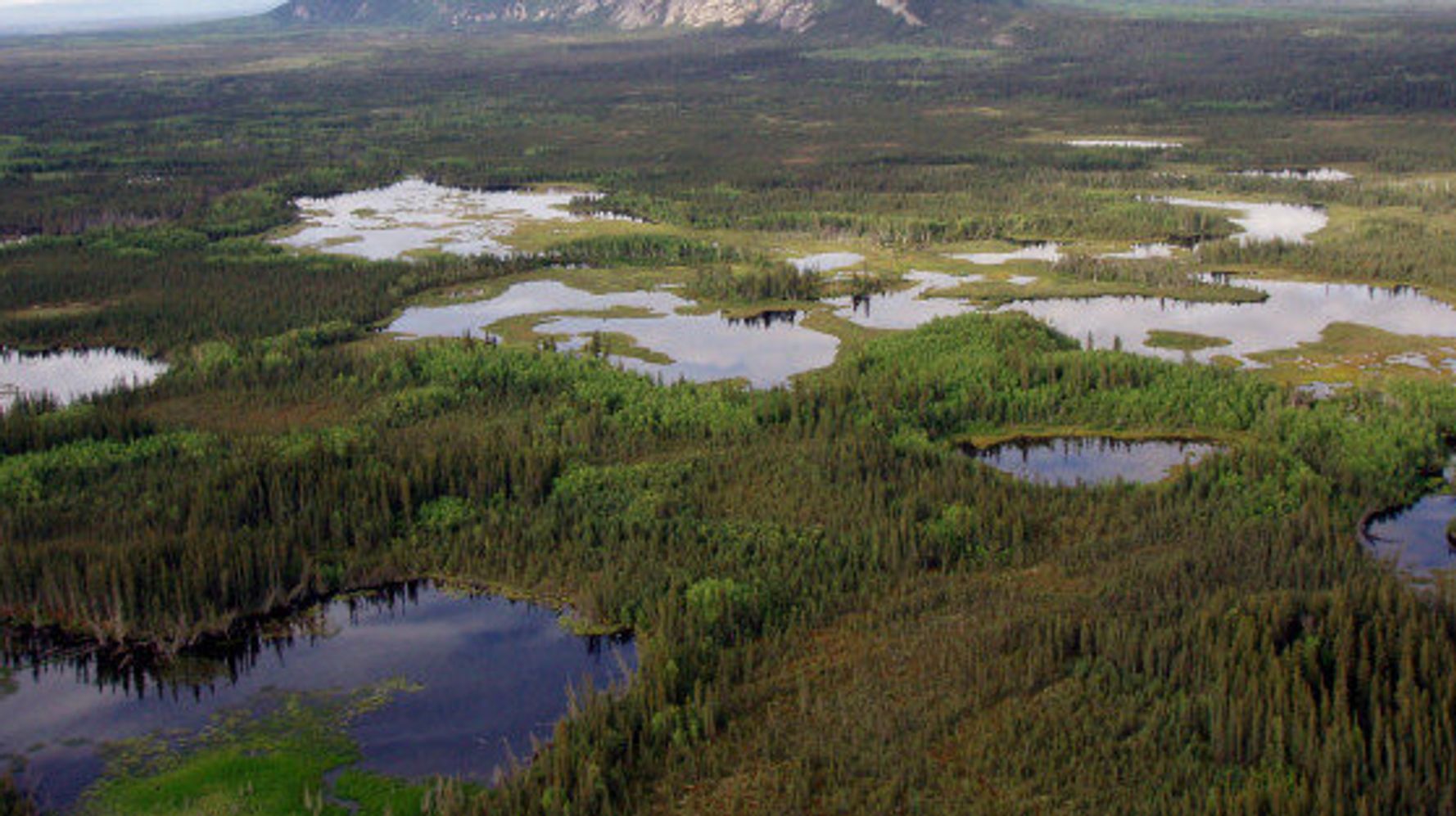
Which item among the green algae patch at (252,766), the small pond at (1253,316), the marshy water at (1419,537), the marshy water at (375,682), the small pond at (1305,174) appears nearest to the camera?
the green algae patch at (252,766)

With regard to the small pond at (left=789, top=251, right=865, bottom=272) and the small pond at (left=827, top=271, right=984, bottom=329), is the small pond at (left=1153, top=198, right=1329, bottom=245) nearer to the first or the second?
the small pond at (left=827, top=271, right=984, bottom=329)

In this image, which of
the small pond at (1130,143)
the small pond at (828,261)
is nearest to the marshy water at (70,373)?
the small pond at (828,261)

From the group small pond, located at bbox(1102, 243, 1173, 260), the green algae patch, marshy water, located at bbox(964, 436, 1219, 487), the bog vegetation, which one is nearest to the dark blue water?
the bog vegetation

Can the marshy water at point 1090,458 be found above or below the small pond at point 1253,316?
below

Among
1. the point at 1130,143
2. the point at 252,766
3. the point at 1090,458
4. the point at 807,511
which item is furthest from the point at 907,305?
the point at 1130,143

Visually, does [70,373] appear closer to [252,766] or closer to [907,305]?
[252,766]

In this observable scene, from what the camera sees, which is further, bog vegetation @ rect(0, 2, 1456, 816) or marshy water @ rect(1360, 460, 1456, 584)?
marshy water @ rect(1360, 460, 1456, 584)

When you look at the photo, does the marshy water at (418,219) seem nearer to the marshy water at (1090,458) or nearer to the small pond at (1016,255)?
the small pond at (1016,255)
